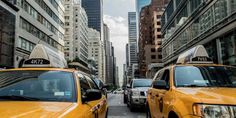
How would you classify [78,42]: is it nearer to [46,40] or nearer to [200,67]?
[46,40]

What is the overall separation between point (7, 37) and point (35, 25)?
1158cm

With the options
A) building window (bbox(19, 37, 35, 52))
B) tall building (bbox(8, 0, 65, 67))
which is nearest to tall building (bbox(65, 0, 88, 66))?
tall building (bbox(8, 0, 65, 67))

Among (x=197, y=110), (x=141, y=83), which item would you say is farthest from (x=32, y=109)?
(x=141, y=83)

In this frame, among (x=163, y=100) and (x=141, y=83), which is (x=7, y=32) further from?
(x=163, y=100)

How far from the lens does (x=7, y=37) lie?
40438mm

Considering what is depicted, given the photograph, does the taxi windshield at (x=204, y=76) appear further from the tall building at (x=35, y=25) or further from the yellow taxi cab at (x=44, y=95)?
the tall building at (x=35, y=25)

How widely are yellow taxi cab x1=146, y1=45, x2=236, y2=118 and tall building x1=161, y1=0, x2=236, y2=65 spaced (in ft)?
74.2

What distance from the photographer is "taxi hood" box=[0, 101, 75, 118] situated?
356 cm

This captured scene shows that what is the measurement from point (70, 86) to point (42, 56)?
401 inches

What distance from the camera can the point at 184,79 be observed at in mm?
6375

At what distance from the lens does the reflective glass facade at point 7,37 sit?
128 ft

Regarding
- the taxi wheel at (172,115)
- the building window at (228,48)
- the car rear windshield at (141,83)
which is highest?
the building window at (228,48)

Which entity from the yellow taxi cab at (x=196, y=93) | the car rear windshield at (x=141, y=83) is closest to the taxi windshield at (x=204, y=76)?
the yellow taxi cab at (x=196, y=93)

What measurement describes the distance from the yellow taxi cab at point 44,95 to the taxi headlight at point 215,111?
150 cm
